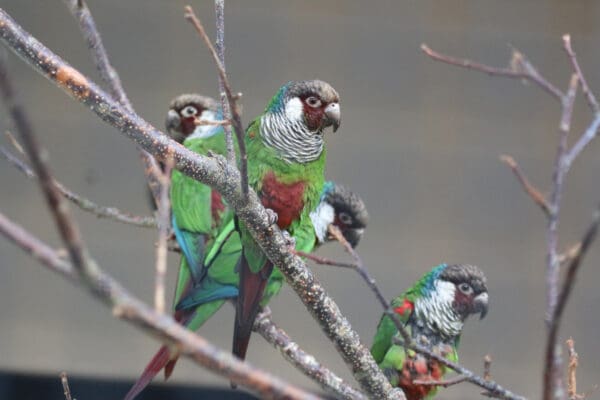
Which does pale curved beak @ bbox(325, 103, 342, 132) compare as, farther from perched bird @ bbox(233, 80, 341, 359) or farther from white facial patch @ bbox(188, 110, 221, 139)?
white facial patch @ bbox(188, 110, 221, 139)

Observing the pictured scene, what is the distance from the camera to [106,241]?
309cm

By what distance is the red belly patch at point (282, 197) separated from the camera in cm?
170

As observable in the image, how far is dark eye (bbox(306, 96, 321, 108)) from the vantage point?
1757mm

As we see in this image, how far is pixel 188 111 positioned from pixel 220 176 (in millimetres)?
1267

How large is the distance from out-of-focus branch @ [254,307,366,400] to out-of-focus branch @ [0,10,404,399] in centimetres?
3

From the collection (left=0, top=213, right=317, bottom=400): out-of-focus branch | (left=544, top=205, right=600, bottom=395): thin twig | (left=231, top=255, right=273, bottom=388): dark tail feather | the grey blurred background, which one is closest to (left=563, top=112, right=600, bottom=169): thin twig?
(left=544, top=205, right=600, bottom=395): thin twig

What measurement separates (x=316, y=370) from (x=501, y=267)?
72.7 inches

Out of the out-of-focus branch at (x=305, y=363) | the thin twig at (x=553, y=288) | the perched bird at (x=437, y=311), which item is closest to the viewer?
the thin twig at (x=553, y=288)

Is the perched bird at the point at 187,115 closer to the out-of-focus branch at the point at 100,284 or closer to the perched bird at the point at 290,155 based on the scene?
the perched bird at the point at 290,155

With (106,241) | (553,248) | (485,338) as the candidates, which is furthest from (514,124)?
(553,248)

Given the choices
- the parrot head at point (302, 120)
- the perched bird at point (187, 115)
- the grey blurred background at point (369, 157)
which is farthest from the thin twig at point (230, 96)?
the grey blurred background at point (369, 157)

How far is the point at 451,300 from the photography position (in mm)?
2043

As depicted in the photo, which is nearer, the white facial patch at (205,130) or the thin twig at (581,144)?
the thin twig at (581,144)

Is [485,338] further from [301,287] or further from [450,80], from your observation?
[301,287]
